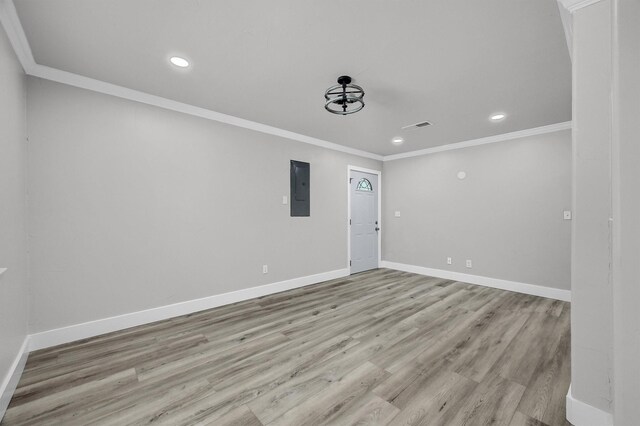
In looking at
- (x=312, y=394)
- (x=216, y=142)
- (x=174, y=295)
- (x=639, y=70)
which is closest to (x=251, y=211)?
(x=216, y=142)

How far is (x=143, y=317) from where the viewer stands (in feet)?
9.70

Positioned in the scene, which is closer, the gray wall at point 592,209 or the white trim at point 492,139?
the gray wall at point 592,209

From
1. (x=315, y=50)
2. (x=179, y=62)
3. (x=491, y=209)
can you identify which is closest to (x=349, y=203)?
(x=491, y=209)

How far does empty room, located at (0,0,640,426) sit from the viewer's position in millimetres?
1548

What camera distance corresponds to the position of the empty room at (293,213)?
1.55 meters

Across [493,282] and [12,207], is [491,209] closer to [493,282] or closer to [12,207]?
[493,282]

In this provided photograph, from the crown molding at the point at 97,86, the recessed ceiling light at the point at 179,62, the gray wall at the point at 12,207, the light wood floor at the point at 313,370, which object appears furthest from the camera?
the recessed ceiling light at the point at 179,62

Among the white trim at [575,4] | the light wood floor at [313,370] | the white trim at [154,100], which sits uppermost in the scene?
the white trim at [154,100]

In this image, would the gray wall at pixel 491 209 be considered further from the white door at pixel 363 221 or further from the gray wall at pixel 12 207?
the gray wall at pixel 12 207

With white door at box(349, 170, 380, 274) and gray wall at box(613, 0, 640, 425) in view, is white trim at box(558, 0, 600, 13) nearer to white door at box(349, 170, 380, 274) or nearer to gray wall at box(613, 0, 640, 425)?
gray wall at box(613, 0, 640, 425)

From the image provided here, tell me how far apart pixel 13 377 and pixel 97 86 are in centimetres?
263

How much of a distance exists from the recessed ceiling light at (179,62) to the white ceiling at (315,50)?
0.07 metres

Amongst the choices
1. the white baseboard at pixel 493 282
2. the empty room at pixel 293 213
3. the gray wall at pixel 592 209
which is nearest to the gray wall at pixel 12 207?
the empty room at pixel 293 213

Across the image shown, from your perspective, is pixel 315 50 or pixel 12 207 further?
pixel 315 50
